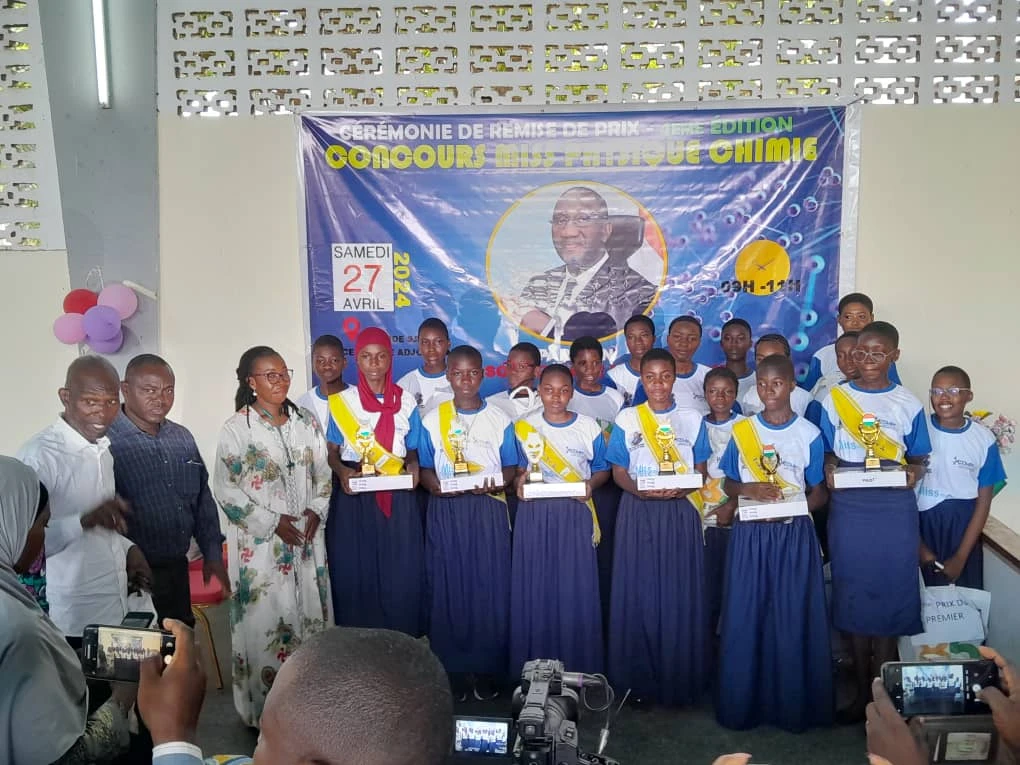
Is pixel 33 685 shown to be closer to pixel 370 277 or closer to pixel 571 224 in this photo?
pixel 370 277

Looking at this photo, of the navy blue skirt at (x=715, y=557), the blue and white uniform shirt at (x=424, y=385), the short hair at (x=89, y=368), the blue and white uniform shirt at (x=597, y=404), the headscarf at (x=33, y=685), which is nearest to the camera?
the headscarf at (x=33, y=685)

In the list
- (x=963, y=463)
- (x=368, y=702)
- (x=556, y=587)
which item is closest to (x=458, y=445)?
(x=556, y=587)

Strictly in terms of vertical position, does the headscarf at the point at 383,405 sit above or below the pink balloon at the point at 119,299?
below

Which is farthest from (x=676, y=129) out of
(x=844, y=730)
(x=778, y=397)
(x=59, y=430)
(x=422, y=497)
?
(x=59, y=430)

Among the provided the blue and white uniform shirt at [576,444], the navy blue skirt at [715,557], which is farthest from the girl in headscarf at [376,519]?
the navy blue skirt at [715,557]

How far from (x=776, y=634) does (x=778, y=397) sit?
0.93 m

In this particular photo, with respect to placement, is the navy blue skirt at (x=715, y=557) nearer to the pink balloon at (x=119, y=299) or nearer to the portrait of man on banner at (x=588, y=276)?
the portrait of man on banner at (x=588, y=276)

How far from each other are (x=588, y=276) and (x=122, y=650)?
3556mm

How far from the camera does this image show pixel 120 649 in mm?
1521

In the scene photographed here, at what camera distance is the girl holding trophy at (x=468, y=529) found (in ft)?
11.3

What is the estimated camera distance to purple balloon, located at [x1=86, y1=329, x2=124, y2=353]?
15.3 feet

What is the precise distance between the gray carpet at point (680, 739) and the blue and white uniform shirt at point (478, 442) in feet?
3.44

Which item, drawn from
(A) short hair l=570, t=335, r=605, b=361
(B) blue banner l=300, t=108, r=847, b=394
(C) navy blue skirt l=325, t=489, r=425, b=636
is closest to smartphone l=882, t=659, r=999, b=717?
(C) navy blue skirt l=325, t=489, r=425, b=636

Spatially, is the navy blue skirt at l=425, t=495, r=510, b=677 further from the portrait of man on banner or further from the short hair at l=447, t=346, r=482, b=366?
the portrait of man on banner
